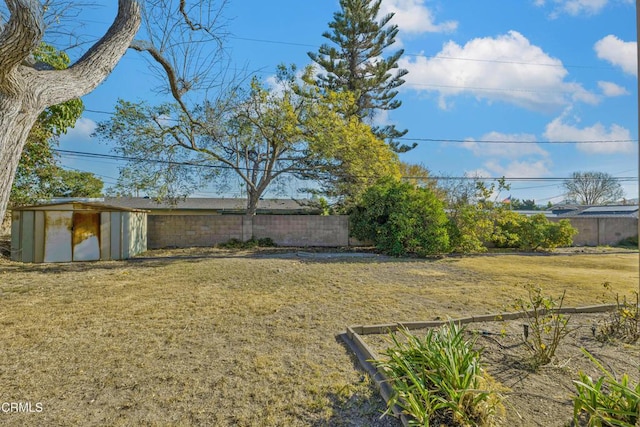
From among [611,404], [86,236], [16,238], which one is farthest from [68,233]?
[611,404]

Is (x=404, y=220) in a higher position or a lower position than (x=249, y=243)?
higher

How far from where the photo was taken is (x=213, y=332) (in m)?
3.13

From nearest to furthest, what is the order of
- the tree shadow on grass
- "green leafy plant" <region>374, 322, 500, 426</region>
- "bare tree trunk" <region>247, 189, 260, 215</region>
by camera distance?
"green leafy plant" <region>374, 322, 500, 426</region> < the tree shadow on grass < "bare tree trunk" <region>247, 189, 260, 215</region>

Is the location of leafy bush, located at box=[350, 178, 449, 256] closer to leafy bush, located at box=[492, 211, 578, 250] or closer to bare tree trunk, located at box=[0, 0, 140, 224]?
leafy bush, located at box=[492, 211, 578, 250]

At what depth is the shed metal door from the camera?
805 cm

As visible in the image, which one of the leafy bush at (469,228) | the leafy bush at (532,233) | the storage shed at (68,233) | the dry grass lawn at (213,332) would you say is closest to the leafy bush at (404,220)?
the leafy bush at (469,228)

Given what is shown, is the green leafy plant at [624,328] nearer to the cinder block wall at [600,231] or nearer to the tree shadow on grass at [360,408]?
the tree shadow on grass at [360,408]

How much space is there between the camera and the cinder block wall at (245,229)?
37.6ft

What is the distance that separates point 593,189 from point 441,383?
36.4 meters

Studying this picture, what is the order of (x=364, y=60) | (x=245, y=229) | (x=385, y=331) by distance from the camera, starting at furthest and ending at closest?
1. (x=364, y=60)
2. (x=245, y=229)
3. (x=385, y=331)

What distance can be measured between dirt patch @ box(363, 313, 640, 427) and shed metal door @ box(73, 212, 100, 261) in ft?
28.1

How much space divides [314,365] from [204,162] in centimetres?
1060

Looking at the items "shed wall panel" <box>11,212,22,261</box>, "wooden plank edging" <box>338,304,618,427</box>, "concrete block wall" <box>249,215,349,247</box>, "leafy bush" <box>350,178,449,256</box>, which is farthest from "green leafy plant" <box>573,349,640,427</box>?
"shed wall panel" <box>11,212,22,261</box>

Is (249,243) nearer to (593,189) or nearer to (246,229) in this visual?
(246,229)
